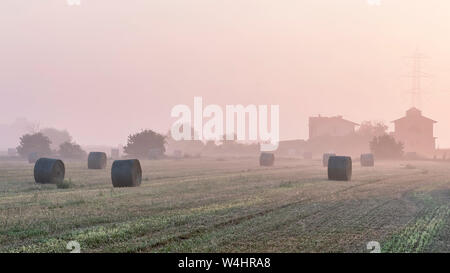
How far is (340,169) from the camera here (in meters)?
30.5

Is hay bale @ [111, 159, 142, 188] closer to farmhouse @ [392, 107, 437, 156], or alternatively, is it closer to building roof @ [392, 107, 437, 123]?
farmhouse @ [392, 107, 437, 156]

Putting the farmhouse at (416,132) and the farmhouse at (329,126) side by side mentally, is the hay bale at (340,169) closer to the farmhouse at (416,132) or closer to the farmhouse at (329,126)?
the farmhouse at (416,132)

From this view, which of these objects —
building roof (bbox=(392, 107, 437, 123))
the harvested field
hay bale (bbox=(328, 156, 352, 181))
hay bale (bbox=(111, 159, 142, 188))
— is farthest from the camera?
building roof (bbox=(392, 107, 437, 123))

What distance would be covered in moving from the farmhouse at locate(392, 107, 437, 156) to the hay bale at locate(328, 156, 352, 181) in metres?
75.2

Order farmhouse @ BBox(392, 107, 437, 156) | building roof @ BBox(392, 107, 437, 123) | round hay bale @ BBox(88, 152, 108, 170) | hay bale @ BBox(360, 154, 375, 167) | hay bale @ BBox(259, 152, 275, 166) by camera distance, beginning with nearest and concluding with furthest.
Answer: round hay bale @ BBox(88, 152, 108, 170) < hay bale @ BBox(259, 152, 275, 166) < hay bale @ BBox(360, 154, 375, 167) < farmhouse @ BBox(392, 107, 437, 156) < building roof @ BBox(392, 107, 437, 123)

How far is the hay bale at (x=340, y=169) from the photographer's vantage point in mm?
30497

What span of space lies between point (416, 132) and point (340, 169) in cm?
7882

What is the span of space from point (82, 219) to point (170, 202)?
4.50 metres

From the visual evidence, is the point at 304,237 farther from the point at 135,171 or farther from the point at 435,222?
the point at 135,171

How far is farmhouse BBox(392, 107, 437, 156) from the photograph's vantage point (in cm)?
10094

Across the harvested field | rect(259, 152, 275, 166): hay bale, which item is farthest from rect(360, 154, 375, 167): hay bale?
the harvested field

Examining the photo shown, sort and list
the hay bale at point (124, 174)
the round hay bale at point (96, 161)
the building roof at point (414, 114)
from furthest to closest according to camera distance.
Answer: the building roof at point (414, 114)
the round hay bale at point (96, 161)
the hay bale at point (124, 174)

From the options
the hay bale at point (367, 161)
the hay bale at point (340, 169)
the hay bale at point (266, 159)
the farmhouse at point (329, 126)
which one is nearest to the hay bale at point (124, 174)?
the hay bale at point (340, 169)

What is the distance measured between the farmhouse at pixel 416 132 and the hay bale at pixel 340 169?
75173 millimetres
